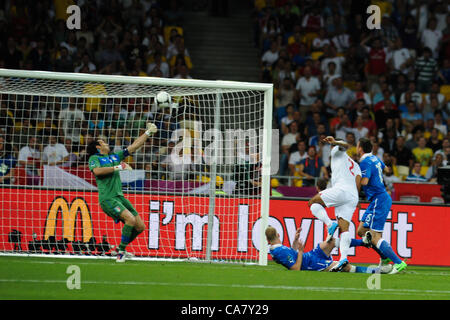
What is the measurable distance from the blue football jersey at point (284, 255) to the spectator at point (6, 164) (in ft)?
17.5

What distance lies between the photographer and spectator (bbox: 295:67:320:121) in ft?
66.5

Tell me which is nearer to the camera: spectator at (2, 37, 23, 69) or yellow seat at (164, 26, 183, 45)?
spectator at (2, 37, 23, 69)

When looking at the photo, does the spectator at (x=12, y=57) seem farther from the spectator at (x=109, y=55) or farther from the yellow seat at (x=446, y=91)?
the yellow seat at (x=446, y=91)

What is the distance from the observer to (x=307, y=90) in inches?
800

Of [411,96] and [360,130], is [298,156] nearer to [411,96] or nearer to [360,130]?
[360,130]

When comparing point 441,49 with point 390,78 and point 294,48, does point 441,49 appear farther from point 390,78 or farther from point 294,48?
point 294,48

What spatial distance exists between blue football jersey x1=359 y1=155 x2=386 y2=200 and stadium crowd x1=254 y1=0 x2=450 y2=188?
15.7 ft

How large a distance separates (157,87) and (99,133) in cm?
159

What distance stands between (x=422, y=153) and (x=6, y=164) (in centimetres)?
946

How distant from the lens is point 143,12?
21.7 m

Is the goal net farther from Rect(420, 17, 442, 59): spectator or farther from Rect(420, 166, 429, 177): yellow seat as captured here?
Rect(420, 17, 442, 59): spectator

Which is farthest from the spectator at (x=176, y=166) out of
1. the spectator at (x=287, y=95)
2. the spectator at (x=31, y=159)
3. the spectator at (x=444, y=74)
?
the spectator at (x=444, y=74)

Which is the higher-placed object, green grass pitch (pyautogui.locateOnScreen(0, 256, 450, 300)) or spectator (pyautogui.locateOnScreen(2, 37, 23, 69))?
spectator (pyautogui.locateOnScreen(2, 37, 23, 69))

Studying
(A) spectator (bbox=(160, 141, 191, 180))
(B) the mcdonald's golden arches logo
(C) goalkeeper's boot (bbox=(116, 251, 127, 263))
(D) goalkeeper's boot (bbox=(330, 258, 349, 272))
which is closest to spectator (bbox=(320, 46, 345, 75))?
(A) spectator (bbox=(160, 141, 191, 180))
